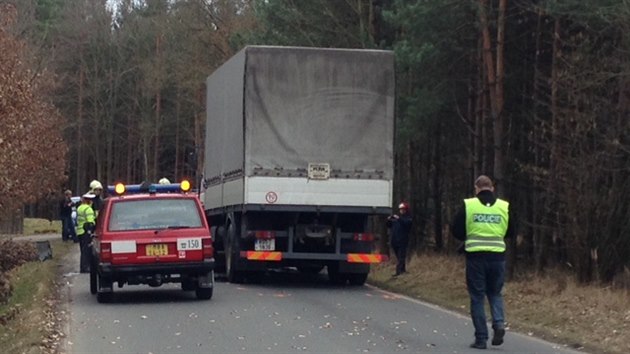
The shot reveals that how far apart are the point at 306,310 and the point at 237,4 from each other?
111ft

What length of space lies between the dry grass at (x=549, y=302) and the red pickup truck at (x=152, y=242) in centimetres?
415

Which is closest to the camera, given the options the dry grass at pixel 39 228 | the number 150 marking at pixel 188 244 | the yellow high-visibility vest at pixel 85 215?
the number 150 marking at pixel 188 244

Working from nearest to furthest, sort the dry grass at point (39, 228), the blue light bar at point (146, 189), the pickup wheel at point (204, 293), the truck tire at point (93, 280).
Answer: the pickup wheel at point (204, 293), the truck tire at point (93, 280), the blue light bar at point (146, 189), the dry grass at point (39, 228)

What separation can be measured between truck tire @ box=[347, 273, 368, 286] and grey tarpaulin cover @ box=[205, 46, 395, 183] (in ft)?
7.66

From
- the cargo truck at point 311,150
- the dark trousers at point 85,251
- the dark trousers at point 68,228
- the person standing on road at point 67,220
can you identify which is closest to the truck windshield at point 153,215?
the cargo truck at point 311,150

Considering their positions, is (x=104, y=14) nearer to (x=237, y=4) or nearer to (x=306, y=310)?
(x=237, y=4)

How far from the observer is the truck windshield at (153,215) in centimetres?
1834

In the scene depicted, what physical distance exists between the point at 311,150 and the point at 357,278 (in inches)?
119

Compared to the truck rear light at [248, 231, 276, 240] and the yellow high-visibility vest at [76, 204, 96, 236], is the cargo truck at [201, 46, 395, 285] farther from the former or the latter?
the yellow high-visibility vest at [76, 204, 96, 236]

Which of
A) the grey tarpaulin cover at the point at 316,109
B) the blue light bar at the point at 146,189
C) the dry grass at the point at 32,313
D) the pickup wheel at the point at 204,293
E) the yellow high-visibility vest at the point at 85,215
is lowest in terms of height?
the dry grass at the point at 32,313

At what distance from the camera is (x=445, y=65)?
1152 inches

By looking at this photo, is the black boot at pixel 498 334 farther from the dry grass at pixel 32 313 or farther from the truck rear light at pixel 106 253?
the truck rear light at pixel 106 253

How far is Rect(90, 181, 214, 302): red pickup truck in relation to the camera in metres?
18.1

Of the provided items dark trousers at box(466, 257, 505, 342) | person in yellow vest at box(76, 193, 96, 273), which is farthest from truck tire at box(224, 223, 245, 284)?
dark trousers at box(466, 257, 505, 342)
